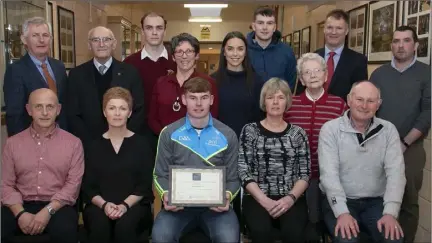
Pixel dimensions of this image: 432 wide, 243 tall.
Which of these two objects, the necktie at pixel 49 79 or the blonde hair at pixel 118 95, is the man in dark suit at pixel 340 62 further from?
the necktie at pixel 49 79

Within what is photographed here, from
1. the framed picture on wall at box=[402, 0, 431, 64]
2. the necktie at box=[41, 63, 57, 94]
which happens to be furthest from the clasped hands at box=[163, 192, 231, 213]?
the framed picture on wall at box=[402, 0, 431, 64]

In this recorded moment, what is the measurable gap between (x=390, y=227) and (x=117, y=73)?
201 centimetres

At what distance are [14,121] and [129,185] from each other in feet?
3.14

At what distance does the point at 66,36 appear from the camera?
5.30 metres

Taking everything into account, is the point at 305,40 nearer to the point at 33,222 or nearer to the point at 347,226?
the point at 347,226

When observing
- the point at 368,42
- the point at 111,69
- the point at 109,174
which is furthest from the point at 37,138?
the point at 368,42

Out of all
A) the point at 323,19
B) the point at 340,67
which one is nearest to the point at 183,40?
the point at 340,67

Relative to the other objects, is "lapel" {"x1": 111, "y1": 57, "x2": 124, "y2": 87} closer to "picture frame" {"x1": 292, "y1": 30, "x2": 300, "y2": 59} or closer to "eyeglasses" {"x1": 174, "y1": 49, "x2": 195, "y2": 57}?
"eyeglasses" {"x1": 174, "y1": 49, "x2": 195, "y2": 57}

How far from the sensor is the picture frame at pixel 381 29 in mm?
4055

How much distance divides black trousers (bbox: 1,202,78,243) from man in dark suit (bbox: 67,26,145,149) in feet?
1.84

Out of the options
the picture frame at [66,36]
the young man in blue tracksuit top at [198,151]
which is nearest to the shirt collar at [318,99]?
the young man in blue tracksuit top at [198,151]

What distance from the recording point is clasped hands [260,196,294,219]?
2.55 m

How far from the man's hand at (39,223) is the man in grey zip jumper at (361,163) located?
5.39 ft

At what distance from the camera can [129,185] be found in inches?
104
